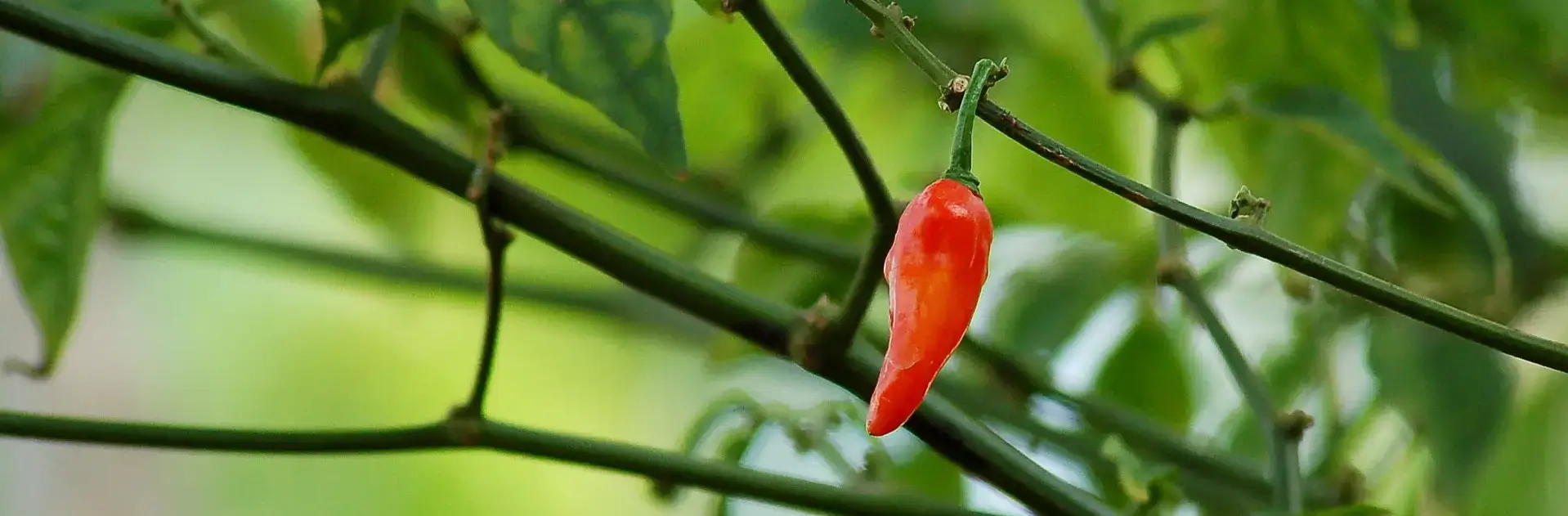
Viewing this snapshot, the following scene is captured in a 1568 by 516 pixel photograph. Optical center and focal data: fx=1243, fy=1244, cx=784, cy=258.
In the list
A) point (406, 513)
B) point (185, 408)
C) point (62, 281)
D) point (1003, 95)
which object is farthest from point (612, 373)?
point (62, 281)

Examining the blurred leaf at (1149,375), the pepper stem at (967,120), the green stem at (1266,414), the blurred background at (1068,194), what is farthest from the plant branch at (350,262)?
the pepper stem at (967,120)

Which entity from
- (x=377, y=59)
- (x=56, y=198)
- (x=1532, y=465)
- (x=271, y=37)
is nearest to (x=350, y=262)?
(x=271, y=37)

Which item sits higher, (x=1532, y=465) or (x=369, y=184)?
(x=1532, y=465)

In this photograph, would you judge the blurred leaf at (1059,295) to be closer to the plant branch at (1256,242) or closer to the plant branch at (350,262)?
the plant branch at (350,262)

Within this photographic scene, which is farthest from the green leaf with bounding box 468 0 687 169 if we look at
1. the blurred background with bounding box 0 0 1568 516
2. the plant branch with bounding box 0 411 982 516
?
the plant branch with bounding box 0 411 982 516

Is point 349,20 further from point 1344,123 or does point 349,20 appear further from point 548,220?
point 1344,123

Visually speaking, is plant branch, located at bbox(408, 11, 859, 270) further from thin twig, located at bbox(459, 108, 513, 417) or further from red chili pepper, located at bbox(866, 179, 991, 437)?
red chili pepper, located at bbox(866, 179, 991, 437)
